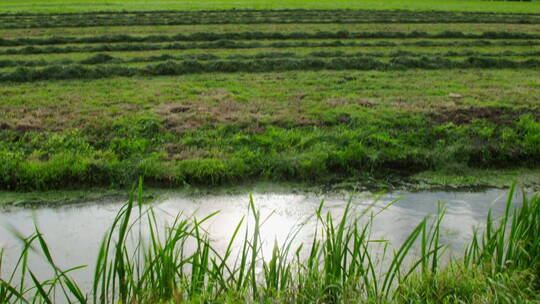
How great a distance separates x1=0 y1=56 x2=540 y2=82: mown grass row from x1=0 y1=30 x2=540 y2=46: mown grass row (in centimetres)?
574

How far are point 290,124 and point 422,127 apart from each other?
242cm

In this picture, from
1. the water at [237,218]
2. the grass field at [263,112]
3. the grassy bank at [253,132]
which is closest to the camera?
the water at [237,218]

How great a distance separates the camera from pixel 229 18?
26.1 meters

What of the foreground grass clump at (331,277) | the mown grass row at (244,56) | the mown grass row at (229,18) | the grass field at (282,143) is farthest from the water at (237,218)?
the mown grass row at (229,18)

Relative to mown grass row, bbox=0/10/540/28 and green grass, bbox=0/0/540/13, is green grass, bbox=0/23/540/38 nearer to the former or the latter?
mown grass row, bbox=0/10/540/28

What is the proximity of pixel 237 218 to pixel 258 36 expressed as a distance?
1566cm

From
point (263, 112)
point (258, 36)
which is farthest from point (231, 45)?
point (263, 112)

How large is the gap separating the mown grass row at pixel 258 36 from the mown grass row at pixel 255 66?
18.8 feet

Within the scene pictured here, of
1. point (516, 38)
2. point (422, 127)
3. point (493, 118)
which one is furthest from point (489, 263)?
point (516, 38)

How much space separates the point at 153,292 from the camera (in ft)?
10.0

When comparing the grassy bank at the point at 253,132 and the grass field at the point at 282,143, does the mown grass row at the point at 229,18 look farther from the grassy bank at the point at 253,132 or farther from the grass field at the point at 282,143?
the grassy bank at the point at 253,132

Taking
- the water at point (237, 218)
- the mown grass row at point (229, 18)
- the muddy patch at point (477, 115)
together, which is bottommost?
the water at point (237, 218)

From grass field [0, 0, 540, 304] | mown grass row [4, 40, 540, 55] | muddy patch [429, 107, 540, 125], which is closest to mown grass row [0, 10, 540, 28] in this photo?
mown grass row [4, 40, 540, 55]

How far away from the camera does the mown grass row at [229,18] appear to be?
24.1 m
